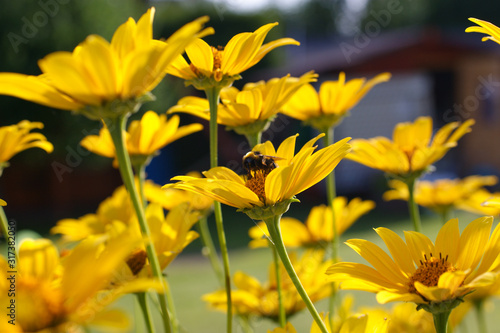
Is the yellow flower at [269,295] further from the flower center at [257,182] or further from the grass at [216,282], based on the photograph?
the grass at [216,282]

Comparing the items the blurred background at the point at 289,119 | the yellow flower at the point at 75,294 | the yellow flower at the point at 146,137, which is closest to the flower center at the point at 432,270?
the yellow flower at the point at 75,294

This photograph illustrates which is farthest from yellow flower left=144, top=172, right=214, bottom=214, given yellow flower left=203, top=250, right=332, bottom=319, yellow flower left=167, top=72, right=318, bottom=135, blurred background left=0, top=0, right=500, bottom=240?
blurred background left=0, top=0, right=500, bottom=240

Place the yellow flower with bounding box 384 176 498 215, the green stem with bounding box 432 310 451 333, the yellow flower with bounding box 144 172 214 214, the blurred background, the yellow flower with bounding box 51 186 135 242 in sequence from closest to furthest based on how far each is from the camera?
the green stem with bounding box 432 310 451 333, the yellow flower with bounding box 51 186 135 242, the yellow flower with bounding box 144 172 214 214, the yellow flower with bounding box 384 176 498 215, the blurred background

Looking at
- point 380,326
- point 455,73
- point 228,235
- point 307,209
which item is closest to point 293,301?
point 380,326

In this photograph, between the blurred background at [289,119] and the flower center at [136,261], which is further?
the blurred background at [289,119]

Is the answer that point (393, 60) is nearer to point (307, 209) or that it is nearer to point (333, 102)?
point (307, 209)

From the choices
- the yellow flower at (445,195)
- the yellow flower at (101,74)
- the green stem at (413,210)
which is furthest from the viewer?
the yellow flower at (445,195)

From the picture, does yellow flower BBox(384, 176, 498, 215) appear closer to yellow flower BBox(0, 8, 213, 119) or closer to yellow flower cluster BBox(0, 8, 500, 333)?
yellow flower cluster BBox(0, 8, 500, 333)
